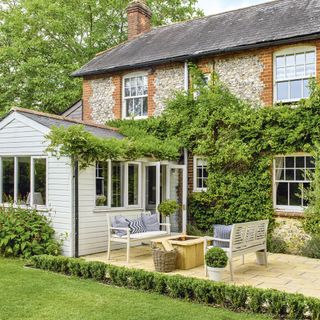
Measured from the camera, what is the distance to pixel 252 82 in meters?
13.2

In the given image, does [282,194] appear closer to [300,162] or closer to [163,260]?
[300,162]

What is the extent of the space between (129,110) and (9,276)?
879cm

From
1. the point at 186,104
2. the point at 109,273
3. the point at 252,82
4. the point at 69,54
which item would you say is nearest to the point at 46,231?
the point at 109,273

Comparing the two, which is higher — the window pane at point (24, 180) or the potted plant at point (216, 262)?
the window pane at point (24, 180)

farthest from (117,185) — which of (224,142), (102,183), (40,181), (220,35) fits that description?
(220,35)

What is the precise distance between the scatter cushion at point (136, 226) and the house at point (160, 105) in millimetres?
1079

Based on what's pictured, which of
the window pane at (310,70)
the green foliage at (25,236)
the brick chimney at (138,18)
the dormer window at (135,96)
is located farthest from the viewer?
the brick chimney at (138,18)

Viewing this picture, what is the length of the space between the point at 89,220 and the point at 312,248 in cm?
596

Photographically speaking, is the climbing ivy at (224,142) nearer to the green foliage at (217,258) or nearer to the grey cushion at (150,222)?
the grey cushion at (150,222)

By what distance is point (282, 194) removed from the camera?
497 inches

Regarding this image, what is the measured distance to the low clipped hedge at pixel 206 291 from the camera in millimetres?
6308

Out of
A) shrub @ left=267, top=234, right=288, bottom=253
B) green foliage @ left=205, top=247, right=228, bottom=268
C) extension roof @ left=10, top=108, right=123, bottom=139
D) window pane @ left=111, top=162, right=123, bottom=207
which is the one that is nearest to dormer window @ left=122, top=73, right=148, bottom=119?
extension roof @ left=10, top=108, right=123, bottom=139

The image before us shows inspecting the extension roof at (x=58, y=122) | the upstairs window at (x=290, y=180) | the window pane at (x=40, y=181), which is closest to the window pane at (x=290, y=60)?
the upstairs window at (x=290, y=180)

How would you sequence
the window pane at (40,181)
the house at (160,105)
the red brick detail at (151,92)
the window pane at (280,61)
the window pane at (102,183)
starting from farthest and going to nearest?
the red brick detail at (151,92)
the window pane at (280,61)
the window pane at (102,183)
the window pane at (40,181)
the house at (160,105)
